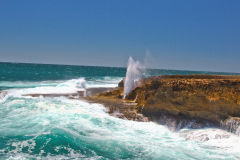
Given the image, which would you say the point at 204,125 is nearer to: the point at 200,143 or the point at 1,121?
the point at 200,143

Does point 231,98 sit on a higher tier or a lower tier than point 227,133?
higher

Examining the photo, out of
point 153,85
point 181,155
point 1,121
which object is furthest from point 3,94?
point 181,155

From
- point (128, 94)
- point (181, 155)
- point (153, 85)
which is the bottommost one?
point (181, 155)

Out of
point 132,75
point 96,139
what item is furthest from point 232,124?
point 132,75

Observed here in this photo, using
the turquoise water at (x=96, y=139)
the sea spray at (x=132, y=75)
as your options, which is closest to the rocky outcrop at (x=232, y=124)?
the turquoise water at (x=96, y=139)

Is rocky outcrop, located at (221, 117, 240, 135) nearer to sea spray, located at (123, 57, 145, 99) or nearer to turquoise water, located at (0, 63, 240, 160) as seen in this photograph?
turquoise water, located at (0, 63, 240, 160)

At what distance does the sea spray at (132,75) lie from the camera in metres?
12.8

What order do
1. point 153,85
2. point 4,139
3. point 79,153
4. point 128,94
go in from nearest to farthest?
point 79,153 < point 4,139 < point 153,85 < point 128,94

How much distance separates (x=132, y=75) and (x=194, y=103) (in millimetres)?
6720

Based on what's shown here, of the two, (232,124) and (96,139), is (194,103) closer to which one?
(232,124)

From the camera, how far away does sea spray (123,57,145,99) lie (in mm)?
12809

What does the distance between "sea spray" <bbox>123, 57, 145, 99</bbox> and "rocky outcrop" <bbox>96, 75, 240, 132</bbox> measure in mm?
3977

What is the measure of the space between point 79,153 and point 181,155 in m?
2.68

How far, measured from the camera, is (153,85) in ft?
31.5
